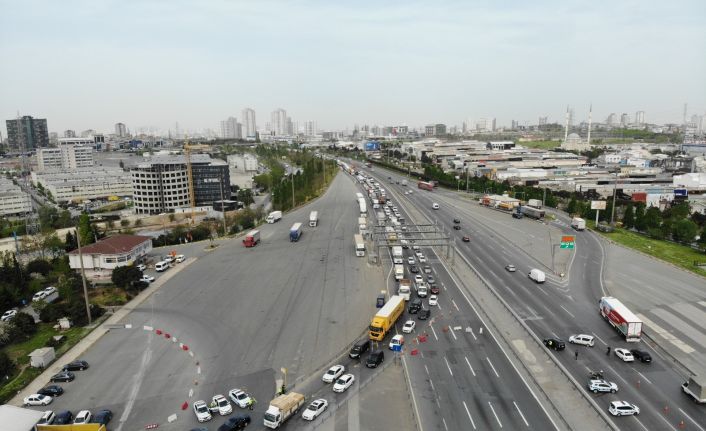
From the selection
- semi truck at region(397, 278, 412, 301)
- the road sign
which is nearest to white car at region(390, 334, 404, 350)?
semi truck at region(397, 278, 412, 301)

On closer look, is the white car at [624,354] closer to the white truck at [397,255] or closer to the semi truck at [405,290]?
the semi truck at [405,290]

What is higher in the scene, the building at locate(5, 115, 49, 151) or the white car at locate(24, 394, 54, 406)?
the building at locate(5, 115, 49, 151)

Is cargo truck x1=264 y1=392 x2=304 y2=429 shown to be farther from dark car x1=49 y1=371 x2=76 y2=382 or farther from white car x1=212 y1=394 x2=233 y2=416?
dark car x1=49 y1=371 x2=76 y2=382

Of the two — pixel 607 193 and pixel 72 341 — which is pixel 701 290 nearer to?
pixel 72 341

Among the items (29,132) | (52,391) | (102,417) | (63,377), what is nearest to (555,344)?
(102,417)

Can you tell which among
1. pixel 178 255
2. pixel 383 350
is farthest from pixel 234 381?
pixel 178 255

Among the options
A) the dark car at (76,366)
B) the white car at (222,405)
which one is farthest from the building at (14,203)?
the white car at (222,405)

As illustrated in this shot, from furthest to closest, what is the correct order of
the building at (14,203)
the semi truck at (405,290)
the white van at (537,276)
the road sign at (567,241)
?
the building at (14,203) → the road sign at (567,241) → the white van at (537,276) → the semi truck at (405,290)
